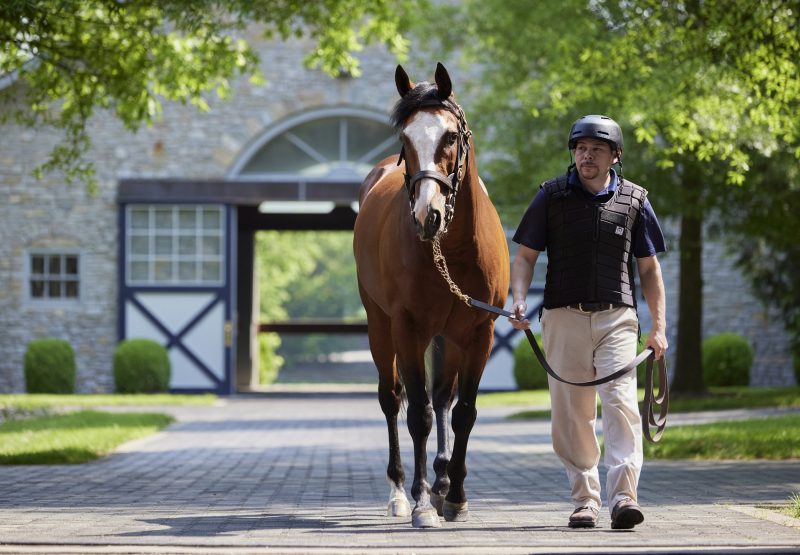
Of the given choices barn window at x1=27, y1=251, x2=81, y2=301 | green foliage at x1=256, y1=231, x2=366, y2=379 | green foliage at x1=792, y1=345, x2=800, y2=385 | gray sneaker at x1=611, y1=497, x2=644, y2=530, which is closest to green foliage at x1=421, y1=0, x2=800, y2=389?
green foliage at x1=792, y1=345, x2=800, y2=385

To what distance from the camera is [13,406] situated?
1862cm

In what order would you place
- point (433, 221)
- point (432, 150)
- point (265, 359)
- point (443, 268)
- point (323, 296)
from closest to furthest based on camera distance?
point (433, 221)
point (432, 150)
point (443, 268)
point (265, 359)
point (323, 296)

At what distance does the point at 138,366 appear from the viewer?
993 inches

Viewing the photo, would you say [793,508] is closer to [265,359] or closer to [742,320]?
[742,320]

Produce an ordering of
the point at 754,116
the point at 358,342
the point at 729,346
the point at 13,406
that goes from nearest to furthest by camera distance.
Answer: the point at 754,116 < the point at 13,406 < the point at 729,346 < the point at 358,342

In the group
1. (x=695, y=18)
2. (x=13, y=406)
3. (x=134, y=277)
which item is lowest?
(x=13, y=406)

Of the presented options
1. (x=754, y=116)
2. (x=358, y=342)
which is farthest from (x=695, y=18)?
(x=358, y=342)

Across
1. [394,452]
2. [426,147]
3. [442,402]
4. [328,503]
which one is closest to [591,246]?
[426,147]

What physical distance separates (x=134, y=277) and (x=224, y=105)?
3.77m

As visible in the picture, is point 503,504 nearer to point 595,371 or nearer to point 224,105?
point 595,371

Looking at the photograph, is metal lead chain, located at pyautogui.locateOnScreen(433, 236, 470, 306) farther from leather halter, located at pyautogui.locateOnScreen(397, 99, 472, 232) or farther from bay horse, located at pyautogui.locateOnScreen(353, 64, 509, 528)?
leather halter, located at pyautogui.locateOnScreen(397, 99, 472, 232)

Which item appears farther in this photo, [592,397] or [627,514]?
[592,397]

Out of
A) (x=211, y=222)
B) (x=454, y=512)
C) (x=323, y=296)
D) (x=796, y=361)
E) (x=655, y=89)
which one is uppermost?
(x=655, y=89)

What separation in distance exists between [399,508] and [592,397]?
136cm
